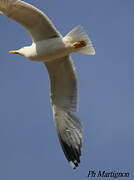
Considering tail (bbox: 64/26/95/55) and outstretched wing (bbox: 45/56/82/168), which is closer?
tail (bbox: 64/26/95/55)

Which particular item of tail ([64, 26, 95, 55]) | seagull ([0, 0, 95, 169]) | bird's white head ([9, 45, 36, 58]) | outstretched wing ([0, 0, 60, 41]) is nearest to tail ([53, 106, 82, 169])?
seagull ([0, 0, 95, 169])

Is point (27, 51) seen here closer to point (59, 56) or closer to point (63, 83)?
point (59, 56)

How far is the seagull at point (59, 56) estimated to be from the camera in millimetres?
7496

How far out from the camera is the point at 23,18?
7.56 meters

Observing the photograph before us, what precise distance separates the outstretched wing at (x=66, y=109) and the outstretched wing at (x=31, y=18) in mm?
612

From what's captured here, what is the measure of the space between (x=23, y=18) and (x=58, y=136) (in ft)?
6.15

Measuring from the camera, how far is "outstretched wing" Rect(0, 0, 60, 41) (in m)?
7.31

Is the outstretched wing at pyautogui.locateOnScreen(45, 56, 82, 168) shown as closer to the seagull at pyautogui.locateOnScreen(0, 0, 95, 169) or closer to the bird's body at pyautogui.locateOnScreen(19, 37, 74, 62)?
the seagull at pyautogui.locateOnScreen(0, 0, 95, 169)

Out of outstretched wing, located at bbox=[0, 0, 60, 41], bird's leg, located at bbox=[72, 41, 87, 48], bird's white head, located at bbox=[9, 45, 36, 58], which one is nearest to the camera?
outstretched wing, located at bbox=[0, 0, 60, 41]

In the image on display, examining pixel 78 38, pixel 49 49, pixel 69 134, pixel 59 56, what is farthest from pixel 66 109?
pixel 78 38

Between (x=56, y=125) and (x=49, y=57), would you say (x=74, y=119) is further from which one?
(x=49, y=57)

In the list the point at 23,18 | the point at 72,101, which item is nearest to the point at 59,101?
the point at 72,101

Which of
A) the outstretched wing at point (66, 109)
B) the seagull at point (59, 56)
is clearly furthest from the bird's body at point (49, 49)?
the outstretched wing at point (66, 109)

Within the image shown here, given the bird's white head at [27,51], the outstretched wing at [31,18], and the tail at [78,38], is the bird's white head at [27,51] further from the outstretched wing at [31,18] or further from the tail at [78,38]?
the tail at [78,38]
